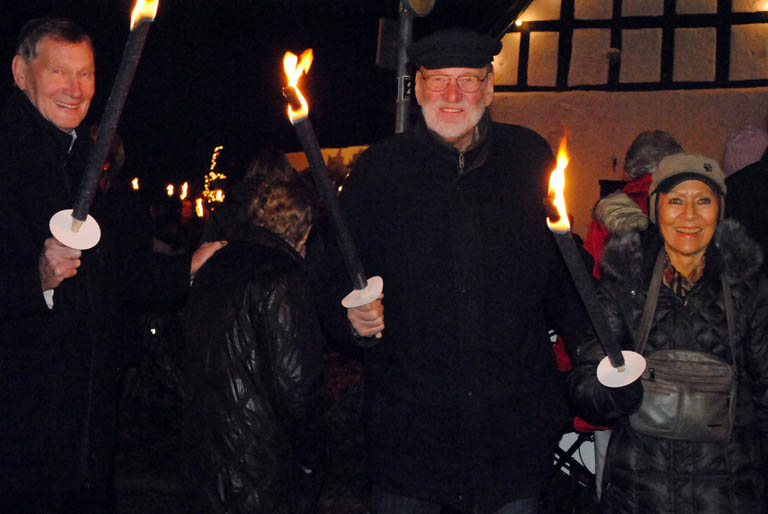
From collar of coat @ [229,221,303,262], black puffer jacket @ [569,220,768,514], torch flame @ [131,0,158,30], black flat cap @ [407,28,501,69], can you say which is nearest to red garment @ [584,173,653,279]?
black puffer jacket @ [569,220,768,514]

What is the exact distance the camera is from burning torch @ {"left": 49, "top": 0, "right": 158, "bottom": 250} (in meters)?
2.21

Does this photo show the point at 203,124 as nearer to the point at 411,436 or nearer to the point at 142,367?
the point at 142,367

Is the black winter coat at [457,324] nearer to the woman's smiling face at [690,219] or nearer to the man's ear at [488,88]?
the man's ear at [488,88]

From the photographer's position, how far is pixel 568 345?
360 centimetres

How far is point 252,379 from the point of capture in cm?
399

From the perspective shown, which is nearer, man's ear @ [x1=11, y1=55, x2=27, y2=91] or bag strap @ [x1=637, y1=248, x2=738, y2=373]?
man's ear @ [x1=11, y1=55, x2=27, y2=91]

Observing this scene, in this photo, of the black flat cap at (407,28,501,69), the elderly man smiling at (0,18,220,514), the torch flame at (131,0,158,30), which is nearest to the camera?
the torch flame at (131,0,158,30)

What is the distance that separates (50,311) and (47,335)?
0.34ft

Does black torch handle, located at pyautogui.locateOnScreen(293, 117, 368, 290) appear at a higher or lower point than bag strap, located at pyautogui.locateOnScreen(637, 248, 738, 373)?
higher

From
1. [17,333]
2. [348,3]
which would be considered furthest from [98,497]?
[348,3]

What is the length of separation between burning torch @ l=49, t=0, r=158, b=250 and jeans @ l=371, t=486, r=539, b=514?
1.43 m

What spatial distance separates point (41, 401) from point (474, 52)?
1986mm

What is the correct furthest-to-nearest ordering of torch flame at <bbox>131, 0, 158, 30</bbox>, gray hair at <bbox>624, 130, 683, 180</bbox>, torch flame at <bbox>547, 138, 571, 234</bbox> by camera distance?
gray hair at <bbox>624, 130, 683, 180</bbox> → torch flame at <bbox>547, 138, 571, 234</bbox> → torch flame at <bbox>131, 0, 158, 30</bbox>

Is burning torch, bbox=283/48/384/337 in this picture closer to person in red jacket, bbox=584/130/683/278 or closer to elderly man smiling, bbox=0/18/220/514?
elderly man smiling, bbox=0/18/220/514
